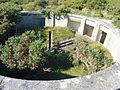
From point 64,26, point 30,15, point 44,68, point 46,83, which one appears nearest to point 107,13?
point 64,26

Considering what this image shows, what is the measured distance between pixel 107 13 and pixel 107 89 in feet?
63.4

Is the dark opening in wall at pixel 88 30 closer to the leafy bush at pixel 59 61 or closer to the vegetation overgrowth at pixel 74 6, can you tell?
the vegetation overgrowth at pixel 74 6

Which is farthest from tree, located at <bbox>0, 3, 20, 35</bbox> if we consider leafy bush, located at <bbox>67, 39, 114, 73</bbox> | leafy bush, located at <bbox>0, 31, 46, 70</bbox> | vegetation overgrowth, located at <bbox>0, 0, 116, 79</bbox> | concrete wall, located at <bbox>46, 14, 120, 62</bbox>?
leafy bush, located at <bbox>67, 39, 114, 73</bbox>

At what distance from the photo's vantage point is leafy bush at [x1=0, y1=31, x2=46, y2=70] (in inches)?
553

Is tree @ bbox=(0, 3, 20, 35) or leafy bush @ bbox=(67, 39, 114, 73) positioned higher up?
tree @ bbox=(0, 3, 20, 35)

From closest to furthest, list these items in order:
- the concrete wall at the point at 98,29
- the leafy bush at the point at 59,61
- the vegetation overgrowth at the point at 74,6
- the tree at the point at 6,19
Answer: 1. the tree at the point at 6,19
2. the leafy bush at the point at 59,61
3. the concrete wall at the point at 98,29
4. the vegetation overgrowth at the point at 74,6

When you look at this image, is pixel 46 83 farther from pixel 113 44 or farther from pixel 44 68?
pixel 113 44

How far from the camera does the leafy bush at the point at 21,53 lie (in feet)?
46.1

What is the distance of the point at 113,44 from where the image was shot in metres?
20.6

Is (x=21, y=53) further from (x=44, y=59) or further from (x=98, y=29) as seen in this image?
(x=98, y=29)

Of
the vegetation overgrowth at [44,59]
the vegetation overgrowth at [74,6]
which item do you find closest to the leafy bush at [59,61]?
the vegetation overgrowth at [44,59]

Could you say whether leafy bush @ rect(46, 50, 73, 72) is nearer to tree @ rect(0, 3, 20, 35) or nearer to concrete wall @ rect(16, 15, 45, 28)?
tree @ rect(0, 3, 20, 35)

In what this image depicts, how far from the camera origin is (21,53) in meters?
14.1

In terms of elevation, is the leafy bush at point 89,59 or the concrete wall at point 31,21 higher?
the concrete wall at point 31,21
